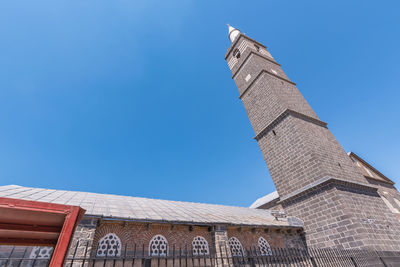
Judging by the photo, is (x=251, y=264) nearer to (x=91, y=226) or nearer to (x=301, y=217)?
(x=301, y=217)

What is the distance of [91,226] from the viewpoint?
255 inches

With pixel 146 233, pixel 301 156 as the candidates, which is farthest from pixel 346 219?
pixel 146 233

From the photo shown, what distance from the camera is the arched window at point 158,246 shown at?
7432 millimetres

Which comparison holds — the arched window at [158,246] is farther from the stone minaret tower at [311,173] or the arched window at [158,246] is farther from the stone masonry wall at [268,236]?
the stone minaret tower at [311,173]

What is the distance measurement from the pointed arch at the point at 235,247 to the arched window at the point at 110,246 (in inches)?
196

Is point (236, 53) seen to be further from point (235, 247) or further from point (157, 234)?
point (157, 234)

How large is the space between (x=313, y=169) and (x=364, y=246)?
411 cm

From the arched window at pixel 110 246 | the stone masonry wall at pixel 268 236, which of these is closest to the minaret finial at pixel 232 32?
the stone masonry wall at pixel 268 236

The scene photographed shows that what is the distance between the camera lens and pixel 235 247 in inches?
357

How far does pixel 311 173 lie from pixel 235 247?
20.8ft

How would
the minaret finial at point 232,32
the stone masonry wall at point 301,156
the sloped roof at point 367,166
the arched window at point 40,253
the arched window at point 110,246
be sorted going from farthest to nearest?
the minaret finial at point 232,32 → the sloped roof at point 367,166 → the stone masonry wall at point 301,156 → the arched window at point 110,246 → the arched window at point 40,253

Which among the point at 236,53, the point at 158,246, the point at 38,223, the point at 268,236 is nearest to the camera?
the point at 38,223

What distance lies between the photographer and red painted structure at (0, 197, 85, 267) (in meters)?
2.57

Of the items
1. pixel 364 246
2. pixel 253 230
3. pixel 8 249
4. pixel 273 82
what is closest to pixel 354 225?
pixel 364 246
